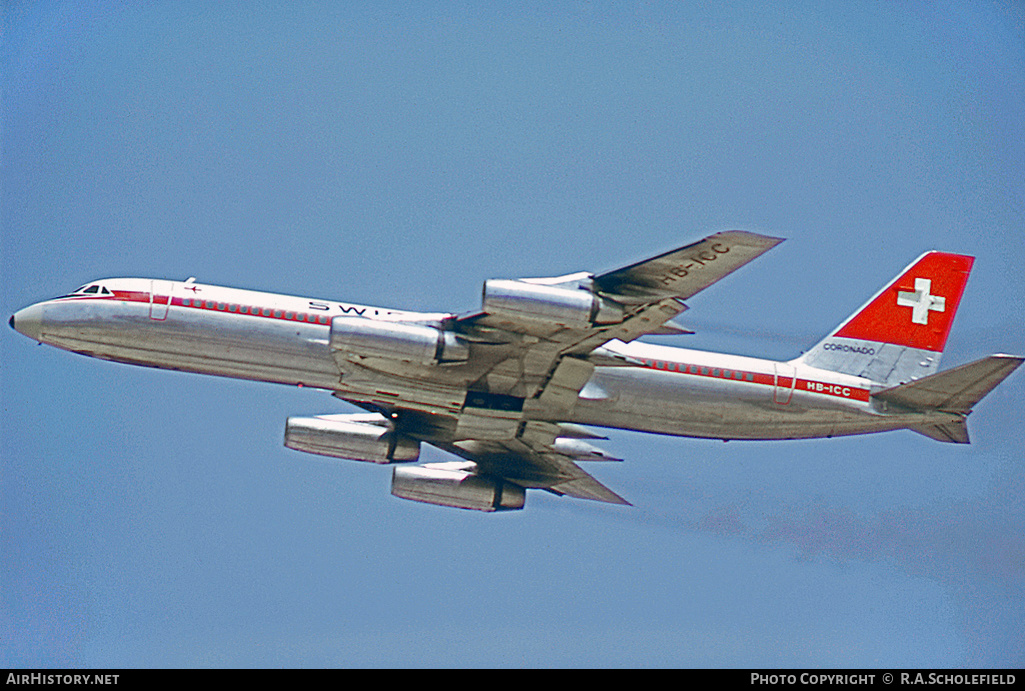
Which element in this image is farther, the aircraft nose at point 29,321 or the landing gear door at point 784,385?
the landing gear door at point 784,385

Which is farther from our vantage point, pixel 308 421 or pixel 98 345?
pixel 308 421

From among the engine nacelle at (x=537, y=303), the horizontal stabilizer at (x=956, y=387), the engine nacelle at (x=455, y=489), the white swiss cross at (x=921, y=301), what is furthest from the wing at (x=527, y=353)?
the white swiss cross at (x=921, y=301)

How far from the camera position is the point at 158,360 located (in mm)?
33375

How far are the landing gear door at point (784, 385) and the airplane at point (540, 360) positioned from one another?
3 centimetres

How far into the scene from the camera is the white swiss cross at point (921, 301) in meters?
37.8

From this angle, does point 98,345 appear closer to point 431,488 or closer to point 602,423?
point 431,488

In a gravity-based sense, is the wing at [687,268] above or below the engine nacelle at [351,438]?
A: above

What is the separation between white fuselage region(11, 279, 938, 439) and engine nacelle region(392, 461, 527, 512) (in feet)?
14.1

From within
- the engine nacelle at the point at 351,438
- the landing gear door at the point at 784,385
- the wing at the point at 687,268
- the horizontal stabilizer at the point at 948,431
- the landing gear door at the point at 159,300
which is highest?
the wing at the point at 687,268

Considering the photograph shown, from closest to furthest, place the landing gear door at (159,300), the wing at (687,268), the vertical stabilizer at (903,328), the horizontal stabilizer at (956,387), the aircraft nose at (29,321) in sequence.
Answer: the wing at (687,268) → the horizontal stabilizer at (956,387) → the landing gear door at (159,300) → the aircraft nose at (29,321) → the vertical stabilizer at (903,328)

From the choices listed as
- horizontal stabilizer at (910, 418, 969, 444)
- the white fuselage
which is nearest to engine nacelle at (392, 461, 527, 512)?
the white fuselage

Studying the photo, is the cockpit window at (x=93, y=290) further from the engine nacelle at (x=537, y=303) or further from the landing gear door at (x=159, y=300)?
the engine nacelle at (x=537, y=303)
